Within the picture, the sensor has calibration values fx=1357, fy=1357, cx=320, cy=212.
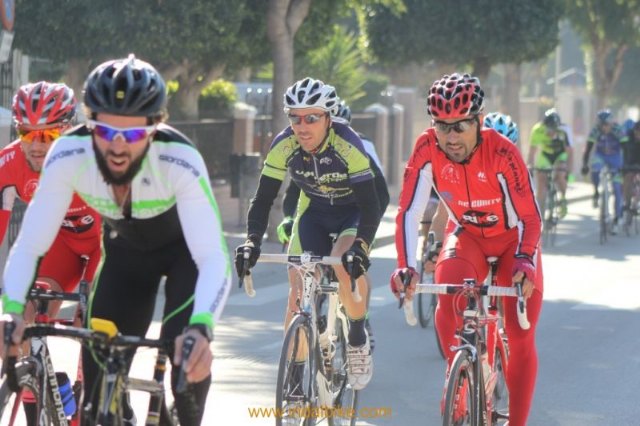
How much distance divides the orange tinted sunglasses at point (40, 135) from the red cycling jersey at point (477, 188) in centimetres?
169

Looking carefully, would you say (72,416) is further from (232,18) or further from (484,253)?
(232,18)

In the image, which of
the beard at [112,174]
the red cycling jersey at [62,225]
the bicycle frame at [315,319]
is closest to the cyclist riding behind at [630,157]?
the bicycle frame at [315,319]

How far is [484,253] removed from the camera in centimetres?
705

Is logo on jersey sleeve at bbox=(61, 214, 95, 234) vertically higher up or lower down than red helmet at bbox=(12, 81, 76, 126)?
lower down

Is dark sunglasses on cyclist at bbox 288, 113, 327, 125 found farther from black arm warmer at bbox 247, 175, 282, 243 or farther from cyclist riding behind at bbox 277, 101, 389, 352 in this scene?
cyclist riding behind at bbox 277, 101, 389, 352

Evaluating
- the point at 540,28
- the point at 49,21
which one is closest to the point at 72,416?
the point at 49,21

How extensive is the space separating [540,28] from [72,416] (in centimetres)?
2452

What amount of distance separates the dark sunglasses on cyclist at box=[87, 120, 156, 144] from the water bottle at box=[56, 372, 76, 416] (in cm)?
154

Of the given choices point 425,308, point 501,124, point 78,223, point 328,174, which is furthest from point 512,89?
point 78,223

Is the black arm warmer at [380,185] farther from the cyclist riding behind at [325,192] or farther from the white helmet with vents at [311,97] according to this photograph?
the white helmet with vents at [311,97]

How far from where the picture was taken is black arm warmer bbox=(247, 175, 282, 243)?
23.9 feet

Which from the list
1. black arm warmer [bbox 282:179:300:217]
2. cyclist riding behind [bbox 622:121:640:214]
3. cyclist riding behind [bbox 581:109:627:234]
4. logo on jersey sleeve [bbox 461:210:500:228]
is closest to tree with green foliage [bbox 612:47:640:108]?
cyclist riding behind [bbox 581:109:627:234]

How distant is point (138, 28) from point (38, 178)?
1360 centimetres

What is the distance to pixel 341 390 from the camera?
7.61m
